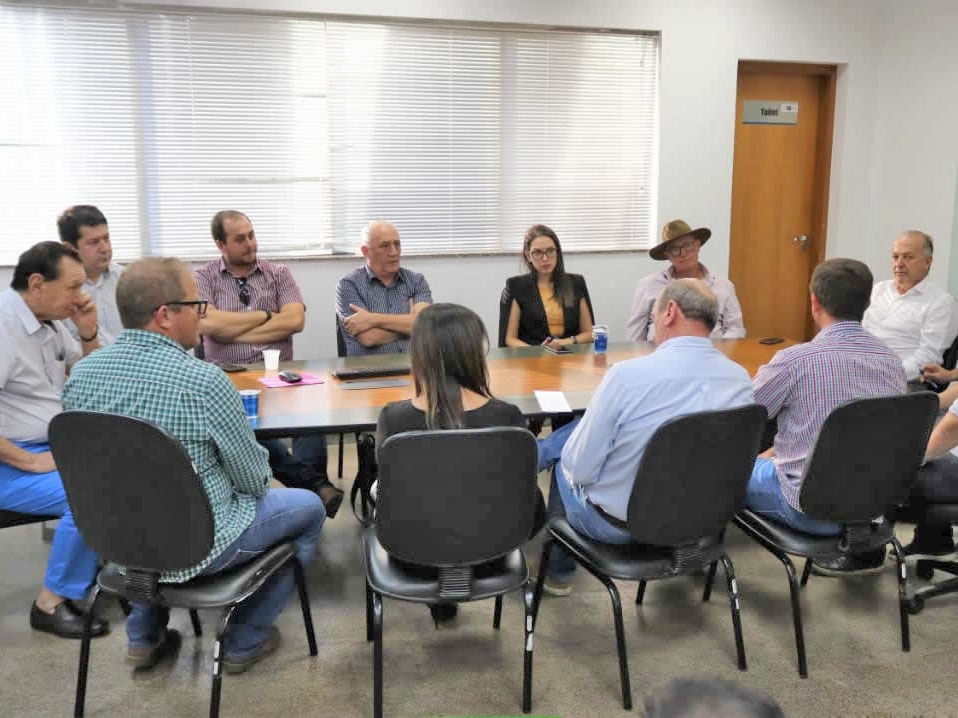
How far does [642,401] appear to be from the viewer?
234cm

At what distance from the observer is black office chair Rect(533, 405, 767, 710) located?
2.21 m

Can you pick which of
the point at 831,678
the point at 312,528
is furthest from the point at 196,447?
the point at 831,678

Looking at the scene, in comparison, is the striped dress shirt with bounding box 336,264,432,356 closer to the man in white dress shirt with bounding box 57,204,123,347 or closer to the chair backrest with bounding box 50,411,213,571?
the man in white dress shirt with bounding box 57,204,123,347

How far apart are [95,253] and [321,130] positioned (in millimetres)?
1872

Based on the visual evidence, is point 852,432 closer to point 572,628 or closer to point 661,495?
point 661,495

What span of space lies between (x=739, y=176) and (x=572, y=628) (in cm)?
436

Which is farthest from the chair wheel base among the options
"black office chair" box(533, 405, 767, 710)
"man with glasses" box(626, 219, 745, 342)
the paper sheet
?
"man with glasses" box(626, 219, 745, 342)

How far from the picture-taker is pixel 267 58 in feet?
16.4

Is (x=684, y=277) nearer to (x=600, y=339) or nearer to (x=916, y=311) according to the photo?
(x=600, y=339)

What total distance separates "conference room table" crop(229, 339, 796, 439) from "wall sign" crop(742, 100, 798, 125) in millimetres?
2584

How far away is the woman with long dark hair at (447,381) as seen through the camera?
7.51 feet

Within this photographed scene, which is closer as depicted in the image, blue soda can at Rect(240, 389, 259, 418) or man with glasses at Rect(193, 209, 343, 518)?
blue soda can at Rect(240, 389, 259, 418)

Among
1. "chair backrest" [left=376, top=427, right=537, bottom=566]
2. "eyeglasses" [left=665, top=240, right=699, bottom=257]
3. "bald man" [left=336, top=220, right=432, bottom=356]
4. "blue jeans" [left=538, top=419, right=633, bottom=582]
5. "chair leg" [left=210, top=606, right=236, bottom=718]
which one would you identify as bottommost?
"chair leg" [left=210, top=606, right=236, bottom=718]

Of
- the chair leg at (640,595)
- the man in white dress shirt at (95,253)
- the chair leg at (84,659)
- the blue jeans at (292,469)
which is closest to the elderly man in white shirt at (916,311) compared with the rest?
the chair leg at (640,595)
